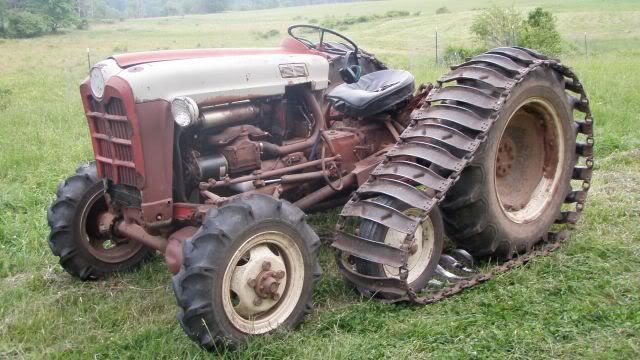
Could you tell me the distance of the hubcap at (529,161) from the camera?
482 cm

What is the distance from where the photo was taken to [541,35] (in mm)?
20516

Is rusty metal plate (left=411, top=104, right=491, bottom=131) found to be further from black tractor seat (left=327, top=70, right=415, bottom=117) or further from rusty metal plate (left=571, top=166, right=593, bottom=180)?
rusty metal plate (left=571, top=166, right=593, bottom=180)

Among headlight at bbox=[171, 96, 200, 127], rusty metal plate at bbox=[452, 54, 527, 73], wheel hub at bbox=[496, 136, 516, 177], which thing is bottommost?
wheel hub at bbox=[496, 136, 516, 177]

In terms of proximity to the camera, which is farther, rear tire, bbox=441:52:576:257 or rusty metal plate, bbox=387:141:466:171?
rear tire, bbox=441:52:576:257

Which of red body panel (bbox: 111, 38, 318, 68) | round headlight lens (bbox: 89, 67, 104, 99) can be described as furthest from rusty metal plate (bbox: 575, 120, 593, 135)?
round headlight lens (bbox: 89, 67, 104, 99)

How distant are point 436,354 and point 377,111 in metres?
2.01

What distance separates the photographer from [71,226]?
14.9ft

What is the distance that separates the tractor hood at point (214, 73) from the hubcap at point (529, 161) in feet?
5.06

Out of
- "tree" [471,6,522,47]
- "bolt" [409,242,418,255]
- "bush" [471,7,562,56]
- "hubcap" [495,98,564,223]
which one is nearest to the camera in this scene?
"bolt" [409,242,418,255]

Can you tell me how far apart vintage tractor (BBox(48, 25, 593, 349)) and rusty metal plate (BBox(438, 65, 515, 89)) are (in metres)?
0.01

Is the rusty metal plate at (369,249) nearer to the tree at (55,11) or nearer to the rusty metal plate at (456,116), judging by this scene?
the rusty metal plate at (456,116)

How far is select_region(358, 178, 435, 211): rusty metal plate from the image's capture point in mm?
3809

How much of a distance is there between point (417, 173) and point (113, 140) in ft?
6.17

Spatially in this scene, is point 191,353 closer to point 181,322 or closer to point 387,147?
point 181,322
